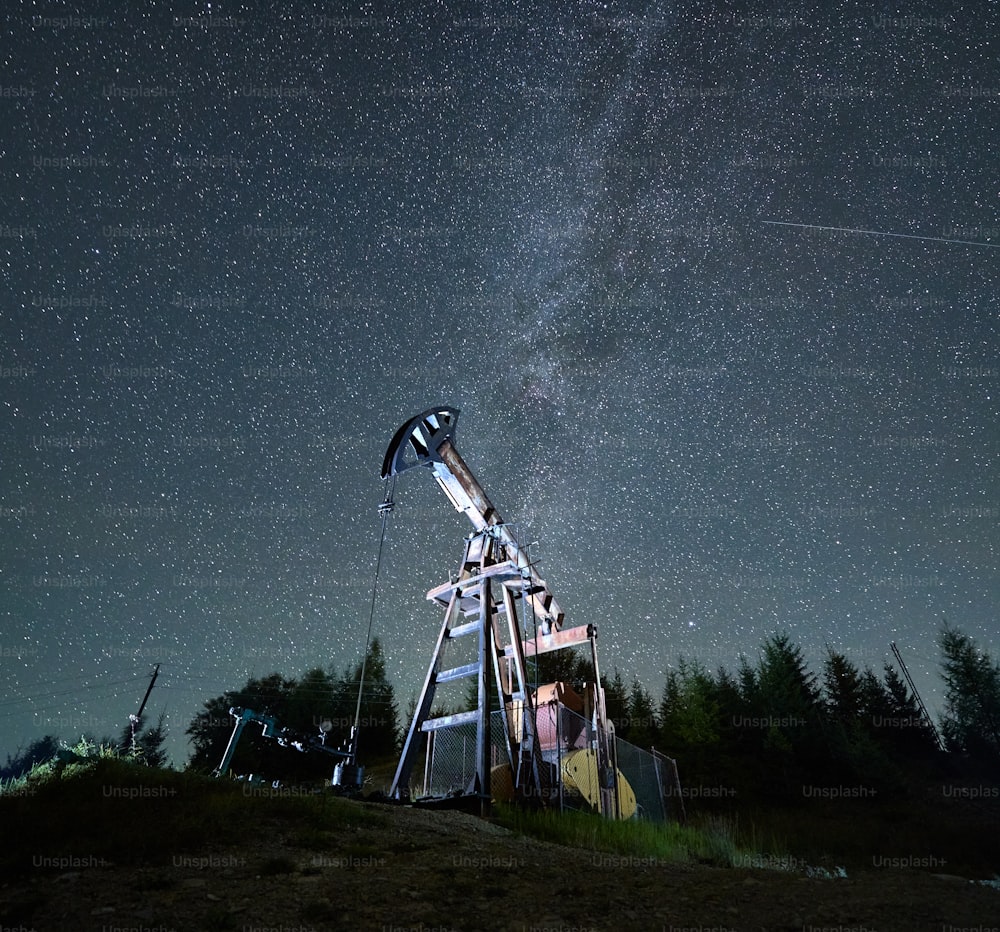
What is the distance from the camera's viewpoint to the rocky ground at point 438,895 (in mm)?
4617

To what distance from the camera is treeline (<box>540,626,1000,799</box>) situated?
1679 inches

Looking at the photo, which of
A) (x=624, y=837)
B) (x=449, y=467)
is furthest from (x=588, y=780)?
(x=449, y=467)

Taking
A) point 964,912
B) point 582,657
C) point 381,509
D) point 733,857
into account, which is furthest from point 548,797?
point 582,657

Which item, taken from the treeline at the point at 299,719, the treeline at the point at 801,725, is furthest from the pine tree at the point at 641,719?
the treeline at the point at 299,719

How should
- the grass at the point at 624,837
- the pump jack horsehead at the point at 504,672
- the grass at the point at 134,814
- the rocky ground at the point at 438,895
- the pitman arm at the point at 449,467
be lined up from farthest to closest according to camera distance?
1. the pitman arm at the point at 449,467
2. the pump jack horsehead at the point at 504,672
3. the grass at the point at 624,837
4. the grass at the point at 134,814
5. the rocky ground at the point at 438,895

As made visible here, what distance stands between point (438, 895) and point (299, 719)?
51.0 metres

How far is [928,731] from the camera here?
186 ft

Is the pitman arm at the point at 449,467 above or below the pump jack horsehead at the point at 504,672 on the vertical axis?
above

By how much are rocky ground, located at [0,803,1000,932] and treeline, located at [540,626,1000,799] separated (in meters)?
36.0

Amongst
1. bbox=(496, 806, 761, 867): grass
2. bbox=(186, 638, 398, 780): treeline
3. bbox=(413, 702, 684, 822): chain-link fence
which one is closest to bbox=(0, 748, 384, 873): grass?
bbox=(496, 806, 761, 867): grass

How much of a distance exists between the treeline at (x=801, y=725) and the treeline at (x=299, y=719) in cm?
1644

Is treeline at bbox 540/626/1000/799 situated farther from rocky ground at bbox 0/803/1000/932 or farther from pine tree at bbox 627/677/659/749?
rocky ground at bbox 0/803/1000/932

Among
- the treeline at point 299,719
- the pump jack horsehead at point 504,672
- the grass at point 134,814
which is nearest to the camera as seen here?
the grass at point 134,814

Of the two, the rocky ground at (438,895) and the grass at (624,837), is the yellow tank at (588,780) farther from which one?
the rocky ground at (438,895)
